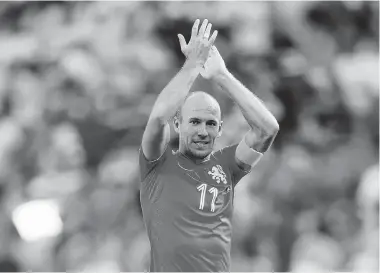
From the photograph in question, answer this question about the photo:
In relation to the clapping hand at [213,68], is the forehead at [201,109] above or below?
below

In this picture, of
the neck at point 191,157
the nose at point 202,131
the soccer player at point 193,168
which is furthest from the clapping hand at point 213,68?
the neck at point 191,157

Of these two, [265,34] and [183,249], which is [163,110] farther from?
[265,34]

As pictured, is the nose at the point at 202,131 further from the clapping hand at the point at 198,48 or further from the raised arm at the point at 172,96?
the clapping hand at the point at 198,48

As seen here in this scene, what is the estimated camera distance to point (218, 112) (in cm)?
324

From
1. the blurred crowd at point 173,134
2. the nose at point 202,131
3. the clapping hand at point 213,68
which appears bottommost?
the nose at point 202,131

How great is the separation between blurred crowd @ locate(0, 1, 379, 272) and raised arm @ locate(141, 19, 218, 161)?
4.38 m

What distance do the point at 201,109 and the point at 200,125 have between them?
0.09m

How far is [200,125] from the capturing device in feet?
10.4

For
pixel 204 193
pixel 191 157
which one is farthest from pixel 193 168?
pixel 204 193

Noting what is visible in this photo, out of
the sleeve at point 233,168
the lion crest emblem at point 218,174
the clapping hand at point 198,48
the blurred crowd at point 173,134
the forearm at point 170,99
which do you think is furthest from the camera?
the blurred crowd at point 173,134

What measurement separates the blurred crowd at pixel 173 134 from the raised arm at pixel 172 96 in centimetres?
438

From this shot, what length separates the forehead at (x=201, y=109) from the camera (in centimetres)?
319

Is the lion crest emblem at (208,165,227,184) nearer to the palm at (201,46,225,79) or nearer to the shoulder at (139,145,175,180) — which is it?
the shoulder at (139,145,175,180)

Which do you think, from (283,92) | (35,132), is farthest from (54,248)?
(283,92)
